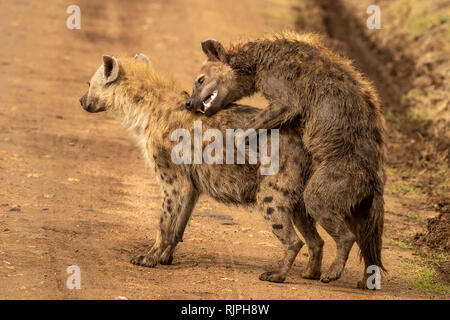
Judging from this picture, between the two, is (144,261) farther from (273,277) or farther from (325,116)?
(325,116)

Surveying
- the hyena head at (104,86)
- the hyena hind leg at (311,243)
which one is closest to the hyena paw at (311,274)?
the hyena hind leg at (311,243)

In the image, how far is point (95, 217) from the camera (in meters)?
7.35

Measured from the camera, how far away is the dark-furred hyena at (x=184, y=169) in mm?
6090

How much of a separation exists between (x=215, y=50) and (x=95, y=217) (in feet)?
6.35

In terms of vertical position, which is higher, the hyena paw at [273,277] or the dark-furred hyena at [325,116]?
the dark-furred hyena at [325,116]

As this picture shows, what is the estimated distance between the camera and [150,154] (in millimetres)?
6629

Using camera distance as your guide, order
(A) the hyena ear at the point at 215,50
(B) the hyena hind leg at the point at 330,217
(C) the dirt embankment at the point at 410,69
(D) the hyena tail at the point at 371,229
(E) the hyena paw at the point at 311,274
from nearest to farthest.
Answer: (B) the hyena hind leg at the point at 330,217 < (D) the hyena tail at the point at 371,229 < (E) the hyena paw at the point at 311,274 < (A) the hyena ear at the point at 215,50 < (C) the dirt embankment at the point at 410,69

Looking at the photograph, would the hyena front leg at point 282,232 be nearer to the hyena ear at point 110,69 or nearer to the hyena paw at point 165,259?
the hyena paw at point 165,259

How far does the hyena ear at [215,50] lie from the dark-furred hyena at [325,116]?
1 centimetres

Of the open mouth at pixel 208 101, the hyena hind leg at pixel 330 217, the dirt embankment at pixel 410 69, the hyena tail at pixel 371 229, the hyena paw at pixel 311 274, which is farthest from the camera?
the dirt embankment at pixel 410 69

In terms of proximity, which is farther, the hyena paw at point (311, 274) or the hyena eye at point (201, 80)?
the hyena eye at point (201, 80)

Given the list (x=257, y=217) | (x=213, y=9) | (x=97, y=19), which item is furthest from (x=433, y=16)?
(x=257, y=217)

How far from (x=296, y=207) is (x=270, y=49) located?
1405mm

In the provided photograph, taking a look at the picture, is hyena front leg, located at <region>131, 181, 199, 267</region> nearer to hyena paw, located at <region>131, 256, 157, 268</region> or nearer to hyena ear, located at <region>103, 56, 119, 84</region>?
hyena paw, located at <region>131, 256, 157, 268</region>
